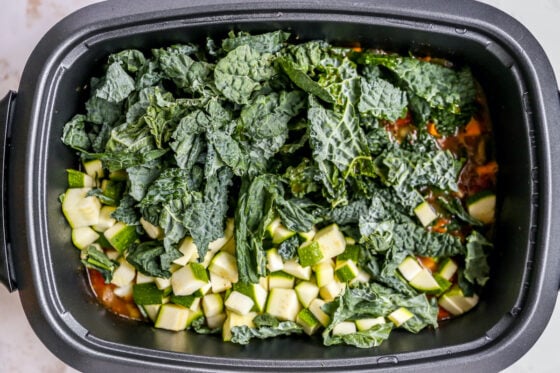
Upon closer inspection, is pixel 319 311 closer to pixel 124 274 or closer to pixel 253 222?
→ pixel 253 222

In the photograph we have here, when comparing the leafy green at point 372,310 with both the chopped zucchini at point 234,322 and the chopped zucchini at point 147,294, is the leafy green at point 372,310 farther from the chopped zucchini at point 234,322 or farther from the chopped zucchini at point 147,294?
the chopped zucchini at point 147,294

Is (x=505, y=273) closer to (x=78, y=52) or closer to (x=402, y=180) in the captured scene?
(x=402, y=180)

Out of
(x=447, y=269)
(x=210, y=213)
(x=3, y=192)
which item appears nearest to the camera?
(x=3, y=192)

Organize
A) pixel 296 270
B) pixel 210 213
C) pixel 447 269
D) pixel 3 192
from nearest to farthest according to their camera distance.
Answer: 1. pixel 3 192
2. pixel 210 213
3. pixel 296 270
4. pixel 447 269

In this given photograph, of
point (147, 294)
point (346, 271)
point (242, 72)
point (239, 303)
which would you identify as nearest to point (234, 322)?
point (239, 303)

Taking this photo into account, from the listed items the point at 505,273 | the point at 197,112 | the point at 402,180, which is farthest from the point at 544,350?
the point at 197,112
